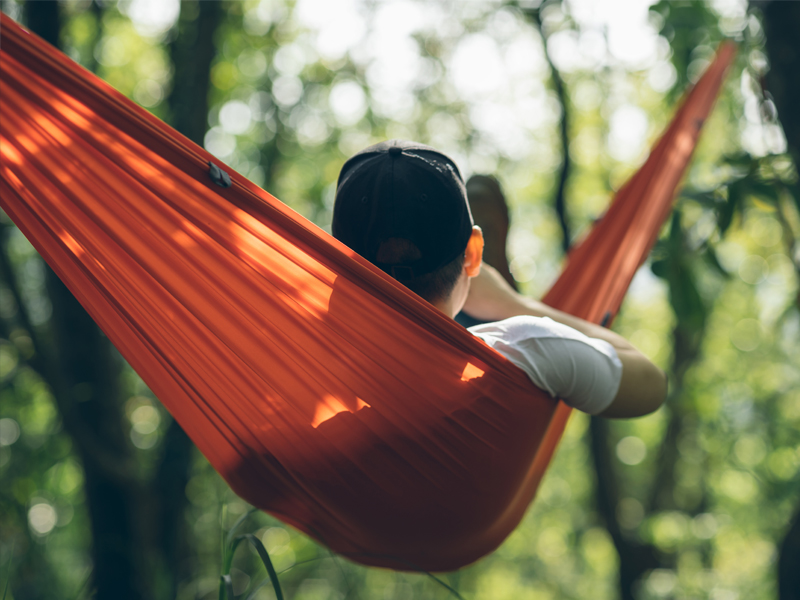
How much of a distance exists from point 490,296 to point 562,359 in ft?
1.27

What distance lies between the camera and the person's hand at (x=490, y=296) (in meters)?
1.33

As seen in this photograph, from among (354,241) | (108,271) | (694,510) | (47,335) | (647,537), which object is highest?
(354,241)

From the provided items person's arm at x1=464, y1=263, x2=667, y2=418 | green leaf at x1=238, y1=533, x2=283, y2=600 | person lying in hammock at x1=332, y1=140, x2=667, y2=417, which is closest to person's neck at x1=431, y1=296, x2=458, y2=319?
person lying in hammock at x1=332, y1=140, x2=667, y2=417

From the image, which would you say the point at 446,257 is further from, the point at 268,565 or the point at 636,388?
the point at 268,565

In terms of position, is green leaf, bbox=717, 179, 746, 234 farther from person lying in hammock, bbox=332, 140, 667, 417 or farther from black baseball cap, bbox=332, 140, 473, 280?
black baseball cap, bbox=332, 140, 473, 280

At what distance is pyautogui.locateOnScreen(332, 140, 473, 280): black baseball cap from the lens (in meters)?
0.91

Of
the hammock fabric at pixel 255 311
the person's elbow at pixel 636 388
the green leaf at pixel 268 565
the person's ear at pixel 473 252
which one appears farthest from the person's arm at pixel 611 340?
the green leaf at pixel 268 565

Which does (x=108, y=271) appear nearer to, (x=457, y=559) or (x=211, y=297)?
(x=211, y=297)

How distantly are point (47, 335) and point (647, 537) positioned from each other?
4.58m

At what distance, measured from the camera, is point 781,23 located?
Result: 168 centimetres

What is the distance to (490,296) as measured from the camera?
52.4 inches

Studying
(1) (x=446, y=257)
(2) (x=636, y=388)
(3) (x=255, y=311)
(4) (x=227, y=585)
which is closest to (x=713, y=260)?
(2) (x=636, y=388)

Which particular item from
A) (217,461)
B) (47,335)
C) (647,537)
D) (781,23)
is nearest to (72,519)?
(47,335)

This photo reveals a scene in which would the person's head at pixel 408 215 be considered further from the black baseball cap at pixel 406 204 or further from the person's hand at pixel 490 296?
the person's hand at pixel 490 296
